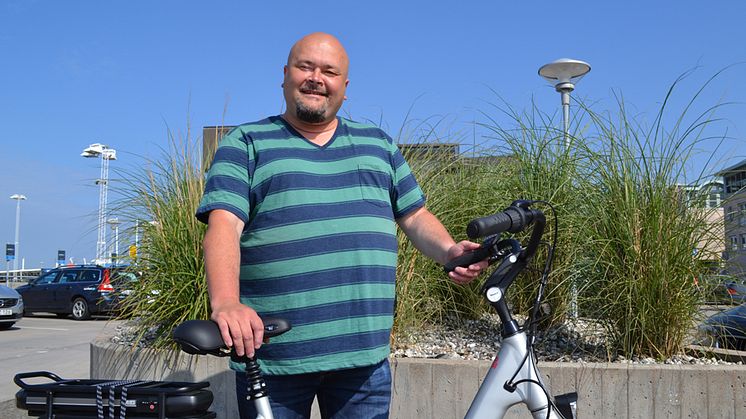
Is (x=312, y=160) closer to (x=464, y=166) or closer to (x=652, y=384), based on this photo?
(x=652, y=384)

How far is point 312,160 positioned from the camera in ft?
7.25

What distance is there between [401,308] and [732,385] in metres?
2.13

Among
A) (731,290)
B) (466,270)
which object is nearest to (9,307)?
(731,290)

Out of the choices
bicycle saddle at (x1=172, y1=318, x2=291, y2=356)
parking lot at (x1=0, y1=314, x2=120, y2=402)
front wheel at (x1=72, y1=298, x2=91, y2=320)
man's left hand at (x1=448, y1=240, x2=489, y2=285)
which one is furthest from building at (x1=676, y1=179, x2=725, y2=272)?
front wheel at (x1=72, y1=298, x2=91, y2=320)

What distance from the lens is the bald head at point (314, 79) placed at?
222 cm

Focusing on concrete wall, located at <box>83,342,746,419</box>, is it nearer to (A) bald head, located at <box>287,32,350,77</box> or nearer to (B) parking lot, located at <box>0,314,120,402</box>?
(A) bald head, located at <box>287,32,350,77</box>

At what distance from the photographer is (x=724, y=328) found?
4699 mm

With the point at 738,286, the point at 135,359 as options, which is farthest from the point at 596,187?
the point at 135,359

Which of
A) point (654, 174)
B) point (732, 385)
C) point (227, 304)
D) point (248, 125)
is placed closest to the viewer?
point (227, 304)

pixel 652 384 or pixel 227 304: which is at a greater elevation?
pixel 227 304

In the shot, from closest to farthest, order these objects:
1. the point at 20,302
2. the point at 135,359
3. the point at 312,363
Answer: the point at 312,363 < the point at 135,359 < the point at 20,302

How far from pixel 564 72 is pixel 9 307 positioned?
40.2 ft

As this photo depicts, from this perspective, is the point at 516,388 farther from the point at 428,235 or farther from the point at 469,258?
the point at 428,235

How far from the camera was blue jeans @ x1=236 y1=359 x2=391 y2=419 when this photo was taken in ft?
6.97
